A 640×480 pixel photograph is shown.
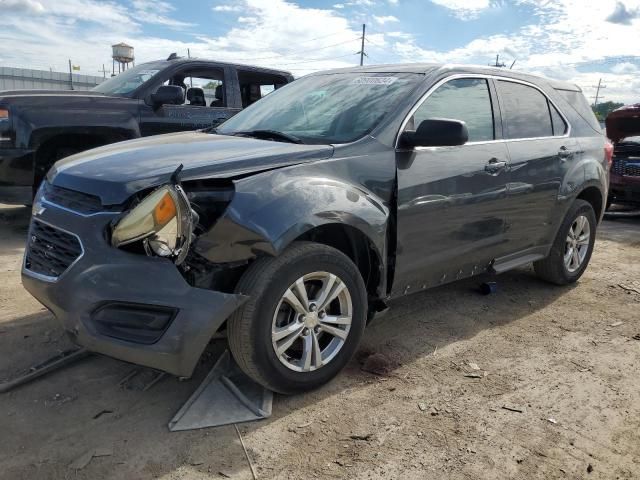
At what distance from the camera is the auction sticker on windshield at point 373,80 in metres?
3.62

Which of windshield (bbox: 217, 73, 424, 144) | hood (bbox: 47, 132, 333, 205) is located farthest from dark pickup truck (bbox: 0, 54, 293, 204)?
hood (bbox: 47, 132, 333, 205)

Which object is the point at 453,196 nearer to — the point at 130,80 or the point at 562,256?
the point at 562,256

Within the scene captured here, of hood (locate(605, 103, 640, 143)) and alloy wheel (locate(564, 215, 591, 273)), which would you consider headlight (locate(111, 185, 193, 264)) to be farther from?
hood (locate(605, 103, 640, 143))

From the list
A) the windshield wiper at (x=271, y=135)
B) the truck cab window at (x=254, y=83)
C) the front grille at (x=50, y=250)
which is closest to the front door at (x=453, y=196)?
the windshield wiper at (x=271, y=135)

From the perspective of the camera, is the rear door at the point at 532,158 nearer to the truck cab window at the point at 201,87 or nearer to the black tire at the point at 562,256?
the black tire at the point at 562,256

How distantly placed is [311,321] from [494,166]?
1.79 m

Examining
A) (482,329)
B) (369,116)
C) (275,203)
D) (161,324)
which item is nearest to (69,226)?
(161,324)

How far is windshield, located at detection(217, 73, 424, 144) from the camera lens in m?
3.32

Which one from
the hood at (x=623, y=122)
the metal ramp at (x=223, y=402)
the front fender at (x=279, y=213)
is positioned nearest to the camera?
the front fender at (x=279, y=213)

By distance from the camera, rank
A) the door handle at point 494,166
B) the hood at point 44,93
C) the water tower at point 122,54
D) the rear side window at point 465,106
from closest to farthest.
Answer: the rear side window at point 465,106 < the door handle at point 494,166 < the hood at point 44,93 < the water tower at point 122,54

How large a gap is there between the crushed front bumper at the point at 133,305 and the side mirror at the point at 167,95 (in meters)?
3.81

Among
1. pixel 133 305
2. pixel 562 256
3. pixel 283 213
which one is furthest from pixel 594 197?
pixel 133 305

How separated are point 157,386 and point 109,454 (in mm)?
590

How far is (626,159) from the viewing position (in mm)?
9016
